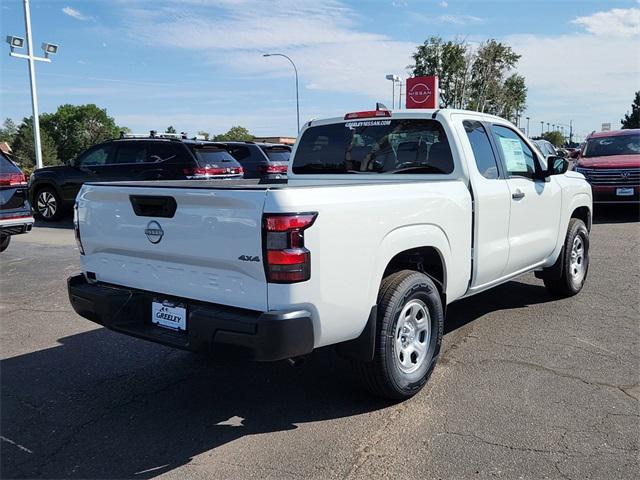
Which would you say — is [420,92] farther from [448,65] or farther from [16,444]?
[448,65]

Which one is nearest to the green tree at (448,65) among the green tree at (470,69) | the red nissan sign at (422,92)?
the green tree at (470,69)

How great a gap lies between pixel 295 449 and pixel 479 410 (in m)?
1.22

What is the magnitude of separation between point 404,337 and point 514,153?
7.80 feet

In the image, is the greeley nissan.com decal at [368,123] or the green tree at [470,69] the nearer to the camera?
the greeley nissan.com decal at [368,123]

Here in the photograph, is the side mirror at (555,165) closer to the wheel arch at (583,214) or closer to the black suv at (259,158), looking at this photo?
the wheel arch at (583,214)

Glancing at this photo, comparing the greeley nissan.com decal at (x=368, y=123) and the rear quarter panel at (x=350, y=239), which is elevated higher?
the greeley nissan.com decal at (x=368, y=123)

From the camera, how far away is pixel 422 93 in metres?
17.1

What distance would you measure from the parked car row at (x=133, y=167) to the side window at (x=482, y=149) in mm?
6308

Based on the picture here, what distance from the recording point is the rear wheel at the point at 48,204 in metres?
13.2

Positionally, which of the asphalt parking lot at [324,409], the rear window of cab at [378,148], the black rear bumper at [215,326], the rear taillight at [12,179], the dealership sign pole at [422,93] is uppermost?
the dealership sign pole at [422,93]

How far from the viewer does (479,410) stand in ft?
11.9

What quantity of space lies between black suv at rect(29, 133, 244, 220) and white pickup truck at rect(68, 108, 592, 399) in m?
6.95

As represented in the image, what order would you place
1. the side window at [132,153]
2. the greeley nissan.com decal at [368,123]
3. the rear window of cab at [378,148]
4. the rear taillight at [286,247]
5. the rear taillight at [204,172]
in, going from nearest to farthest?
the rear taillight at [286,247] < the rear window of cab at [378,148] < the greeley nissan.com decal at [368,123] < the rear taillight at [204,172] < the side window at [132,153]

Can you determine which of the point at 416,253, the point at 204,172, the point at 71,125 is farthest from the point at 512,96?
the point at 71,125
